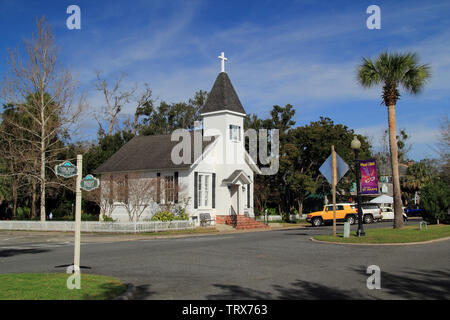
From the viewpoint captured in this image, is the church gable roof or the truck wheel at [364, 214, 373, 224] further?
the truck wheel at [364, 214, 373, 224]

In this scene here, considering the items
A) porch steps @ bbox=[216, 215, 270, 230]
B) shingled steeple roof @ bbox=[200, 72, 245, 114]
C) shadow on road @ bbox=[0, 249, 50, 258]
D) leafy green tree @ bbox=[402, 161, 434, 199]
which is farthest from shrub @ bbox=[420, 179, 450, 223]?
leafy green tree @ bbox=[402, 161, 434, 199]

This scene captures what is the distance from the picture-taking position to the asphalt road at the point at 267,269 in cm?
883

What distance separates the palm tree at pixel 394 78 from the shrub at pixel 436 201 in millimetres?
7389

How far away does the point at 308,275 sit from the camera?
10.7m

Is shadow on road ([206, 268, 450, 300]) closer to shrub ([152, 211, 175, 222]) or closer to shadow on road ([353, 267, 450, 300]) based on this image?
shadow on road ([353, 267, 450, 300])

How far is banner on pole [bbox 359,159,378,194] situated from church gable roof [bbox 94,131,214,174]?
12023 millimetres

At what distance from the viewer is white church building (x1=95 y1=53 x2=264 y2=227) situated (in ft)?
104

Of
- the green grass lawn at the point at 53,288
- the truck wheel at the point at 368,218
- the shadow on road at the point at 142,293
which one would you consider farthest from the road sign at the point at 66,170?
the truck wheel at the point at 368,218

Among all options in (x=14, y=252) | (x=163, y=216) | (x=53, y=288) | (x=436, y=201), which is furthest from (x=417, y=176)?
(x=53, y=288)

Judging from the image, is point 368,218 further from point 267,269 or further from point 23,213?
point 23,213

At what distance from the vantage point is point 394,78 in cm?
2441
